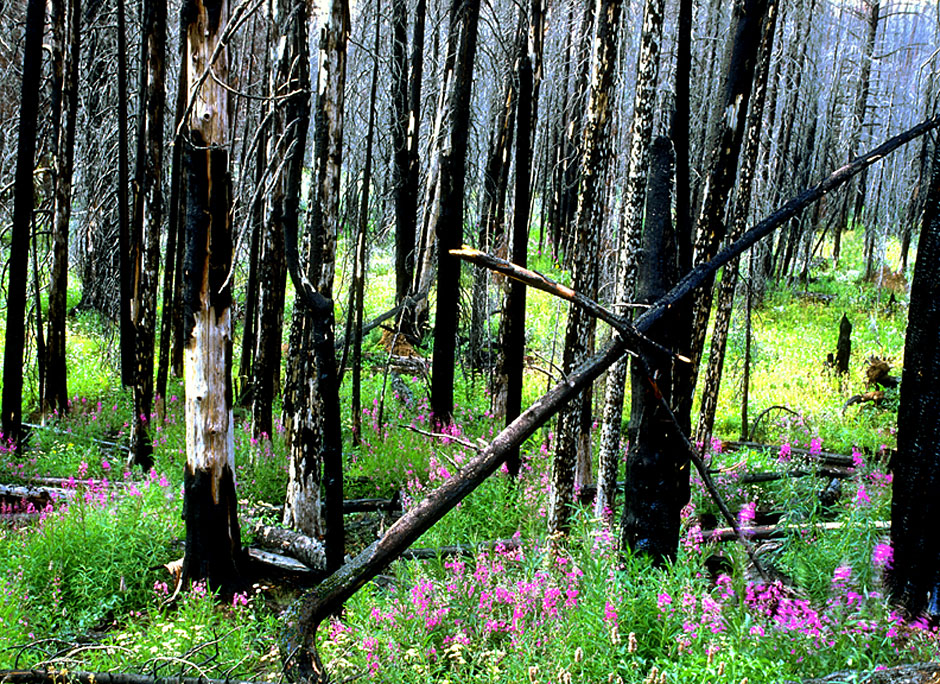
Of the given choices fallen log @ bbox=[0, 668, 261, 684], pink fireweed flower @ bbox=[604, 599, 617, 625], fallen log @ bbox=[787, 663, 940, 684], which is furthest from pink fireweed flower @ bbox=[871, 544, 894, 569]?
fallen log @ bbox=[0, 668, 261, 684]

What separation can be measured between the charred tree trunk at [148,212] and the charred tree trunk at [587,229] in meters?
5.68

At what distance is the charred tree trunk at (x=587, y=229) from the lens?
6164mm

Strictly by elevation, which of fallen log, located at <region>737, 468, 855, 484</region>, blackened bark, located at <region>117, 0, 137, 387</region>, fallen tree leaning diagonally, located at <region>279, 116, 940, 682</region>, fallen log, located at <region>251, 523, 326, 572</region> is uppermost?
blackened bark, located at <region>117, 0, 137, 387</region>

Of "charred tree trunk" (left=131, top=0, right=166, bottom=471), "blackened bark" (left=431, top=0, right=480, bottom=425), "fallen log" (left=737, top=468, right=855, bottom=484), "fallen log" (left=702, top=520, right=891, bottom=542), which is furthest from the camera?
"charred tree trunk" (left=131, top=0, right=166, bottom=471)

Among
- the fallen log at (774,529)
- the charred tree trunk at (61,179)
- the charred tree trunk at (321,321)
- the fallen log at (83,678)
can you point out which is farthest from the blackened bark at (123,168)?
the fallen log at (774,529)

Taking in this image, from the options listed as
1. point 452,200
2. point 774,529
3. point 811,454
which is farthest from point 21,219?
point 811,454

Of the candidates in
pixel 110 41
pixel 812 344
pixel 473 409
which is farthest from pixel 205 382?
pixel 812 344

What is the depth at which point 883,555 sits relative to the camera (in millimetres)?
4156

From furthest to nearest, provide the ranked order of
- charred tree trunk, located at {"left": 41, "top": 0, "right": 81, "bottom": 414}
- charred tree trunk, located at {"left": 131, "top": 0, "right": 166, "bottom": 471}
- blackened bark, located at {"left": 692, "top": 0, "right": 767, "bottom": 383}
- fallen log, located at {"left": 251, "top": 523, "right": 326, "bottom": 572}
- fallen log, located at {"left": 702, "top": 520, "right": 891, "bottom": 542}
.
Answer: charred tree trunk, located at {"left": 41, "top": 0, "right": 81, "bottom": 414} < charred tree trunk, located at {"left": 131, "top": 0, "right": 166, "bottom": 471} < fallen log, located at {"left": 251, "top": 523, "right": 326, "bottom": 572} < blackened bark, located at {"left": 692, "top": 0, "right": 767, "bottom": 383} < fallen log, located at {"left": 702, "top": 520, "right": 891, "bottom": 542}

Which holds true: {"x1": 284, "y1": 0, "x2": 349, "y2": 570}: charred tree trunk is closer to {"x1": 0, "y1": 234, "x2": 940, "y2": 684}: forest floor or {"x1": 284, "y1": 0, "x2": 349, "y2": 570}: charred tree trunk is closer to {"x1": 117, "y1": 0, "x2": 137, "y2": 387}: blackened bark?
{"x1": 0, "y1": 234, "x2": 940, "y2": 684}: forest floor

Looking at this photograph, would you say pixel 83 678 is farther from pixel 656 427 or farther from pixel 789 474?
pixel 789 474

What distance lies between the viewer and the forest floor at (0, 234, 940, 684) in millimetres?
3344

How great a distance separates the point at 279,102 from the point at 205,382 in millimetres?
2542

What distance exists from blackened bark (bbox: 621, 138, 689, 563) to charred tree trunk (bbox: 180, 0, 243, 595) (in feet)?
12.5
